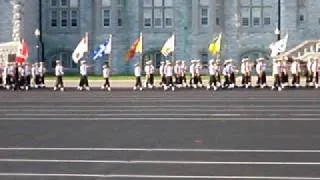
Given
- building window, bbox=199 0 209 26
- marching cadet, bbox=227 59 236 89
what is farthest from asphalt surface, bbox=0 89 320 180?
building window, bbox=199 0 209 26

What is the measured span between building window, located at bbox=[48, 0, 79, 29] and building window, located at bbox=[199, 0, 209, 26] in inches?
368

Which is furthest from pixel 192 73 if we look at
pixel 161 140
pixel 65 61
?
pixel 161 140

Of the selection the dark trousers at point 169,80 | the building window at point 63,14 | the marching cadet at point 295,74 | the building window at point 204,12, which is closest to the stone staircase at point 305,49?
the building window at point 204,12

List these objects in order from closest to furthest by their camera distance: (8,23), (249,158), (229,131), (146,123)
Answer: (249,158)
(229,131)
(146,123)
(8,23)

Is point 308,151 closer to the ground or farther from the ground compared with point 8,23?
closer to the ground

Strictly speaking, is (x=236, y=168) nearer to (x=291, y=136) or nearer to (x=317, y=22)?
(x=291, y=136)

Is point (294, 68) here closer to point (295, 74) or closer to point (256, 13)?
point (295, 74)

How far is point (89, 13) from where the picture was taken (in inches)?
2579

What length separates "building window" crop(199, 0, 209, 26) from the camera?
6444cm

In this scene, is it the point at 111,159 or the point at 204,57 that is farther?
the point at 204,57

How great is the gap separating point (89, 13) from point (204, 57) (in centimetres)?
912

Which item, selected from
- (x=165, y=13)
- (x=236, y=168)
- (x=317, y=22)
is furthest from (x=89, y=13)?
(x=236, y=168)

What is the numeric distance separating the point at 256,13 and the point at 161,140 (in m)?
47.6

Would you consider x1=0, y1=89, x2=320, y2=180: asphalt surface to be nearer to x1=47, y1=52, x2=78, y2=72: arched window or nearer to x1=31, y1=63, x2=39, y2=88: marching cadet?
x1=31, y1=63, x2=39, y2=88: marching cadet
